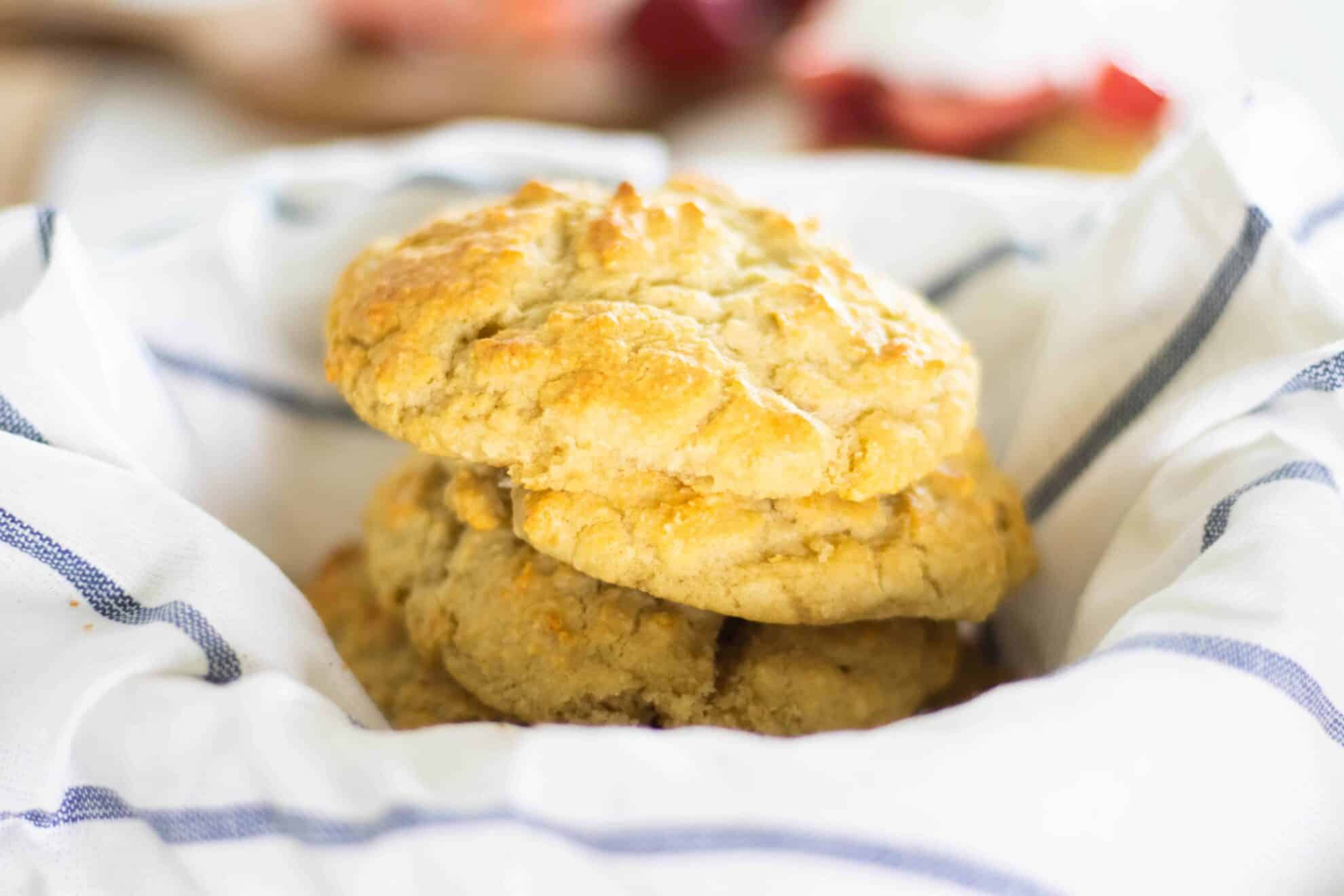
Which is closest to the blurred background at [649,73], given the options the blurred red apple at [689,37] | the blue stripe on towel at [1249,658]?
the blurred red apple at [689,37]

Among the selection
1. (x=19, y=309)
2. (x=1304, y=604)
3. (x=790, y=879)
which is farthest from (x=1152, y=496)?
(x=19, y=309)

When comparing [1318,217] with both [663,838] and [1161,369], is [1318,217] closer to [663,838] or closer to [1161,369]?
[1161,369]

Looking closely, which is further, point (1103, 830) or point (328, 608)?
point (328, 608)

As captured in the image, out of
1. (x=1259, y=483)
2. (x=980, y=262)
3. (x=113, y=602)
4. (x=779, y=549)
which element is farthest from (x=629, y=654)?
(x=980, y=262)

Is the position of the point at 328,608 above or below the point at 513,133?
below

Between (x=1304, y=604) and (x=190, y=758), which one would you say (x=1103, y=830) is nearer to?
(x=1304, y=604)

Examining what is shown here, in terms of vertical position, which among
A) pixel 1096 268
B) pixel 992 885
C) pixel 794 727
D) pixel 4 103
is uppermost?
pixel 1096 268

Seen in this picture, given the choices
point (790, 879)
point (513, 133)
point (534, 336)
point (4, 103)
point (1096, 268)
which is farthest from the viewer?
point (4, 103)
